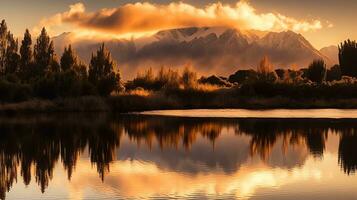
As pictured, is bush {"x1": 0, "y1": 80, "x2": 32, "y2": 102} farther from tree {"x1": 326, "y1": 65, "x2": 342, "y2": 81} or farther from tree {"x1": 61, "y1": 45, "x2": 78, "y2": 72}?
tree {"x1": 326, "y1": 65, "x2": 342, "y2": 81}

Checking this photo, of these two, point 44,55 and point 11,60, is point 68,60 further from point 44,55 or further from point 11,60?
point 11,60

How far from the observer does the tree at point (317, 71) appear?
93688 mm

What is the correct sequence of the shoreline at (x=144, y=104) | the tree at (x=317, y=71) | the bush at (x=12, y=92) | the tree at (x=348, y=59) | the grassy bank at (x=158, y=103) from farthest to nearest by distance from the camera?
the tree at (x=348, y=59) < the tree at (x=317, y=71) < the bush at (x=12, y=92) < the grassy bank at (x=158, y=103) < the shoreline at (x=144, y=104)

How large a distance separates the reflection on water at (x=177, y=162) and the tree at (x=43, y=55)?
4000 cm

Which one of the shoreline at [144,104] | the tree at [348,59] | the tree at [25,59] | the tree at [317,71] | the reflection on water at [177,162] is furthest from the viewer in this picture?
the tree at [348,59]

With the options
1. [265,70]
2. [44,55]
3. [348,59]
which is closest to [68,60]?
[44,55]

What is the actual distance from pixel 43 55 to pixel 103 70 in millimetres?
9838

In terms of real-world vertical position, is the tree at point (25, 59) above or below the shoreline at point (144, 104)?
above

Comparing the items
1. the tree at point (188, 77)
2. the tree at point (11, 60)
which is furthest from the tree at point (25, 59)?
the tree at point (188, 77)

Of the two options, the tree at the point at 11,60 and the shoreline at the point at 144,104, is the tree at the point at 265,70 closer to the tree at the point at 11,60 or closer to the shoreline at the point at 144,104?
the shoreline at the point at 144,104

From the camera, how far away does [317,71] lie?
9394cm

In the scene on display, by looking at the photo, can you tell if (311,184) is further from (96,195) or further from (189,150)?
(189,150)

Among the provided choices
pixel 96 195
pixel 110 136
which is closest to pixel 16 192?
pixel 96 195

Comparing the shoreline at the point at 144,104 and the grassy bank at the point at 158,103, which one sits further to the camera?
the grassy bank at the point at 158,103
